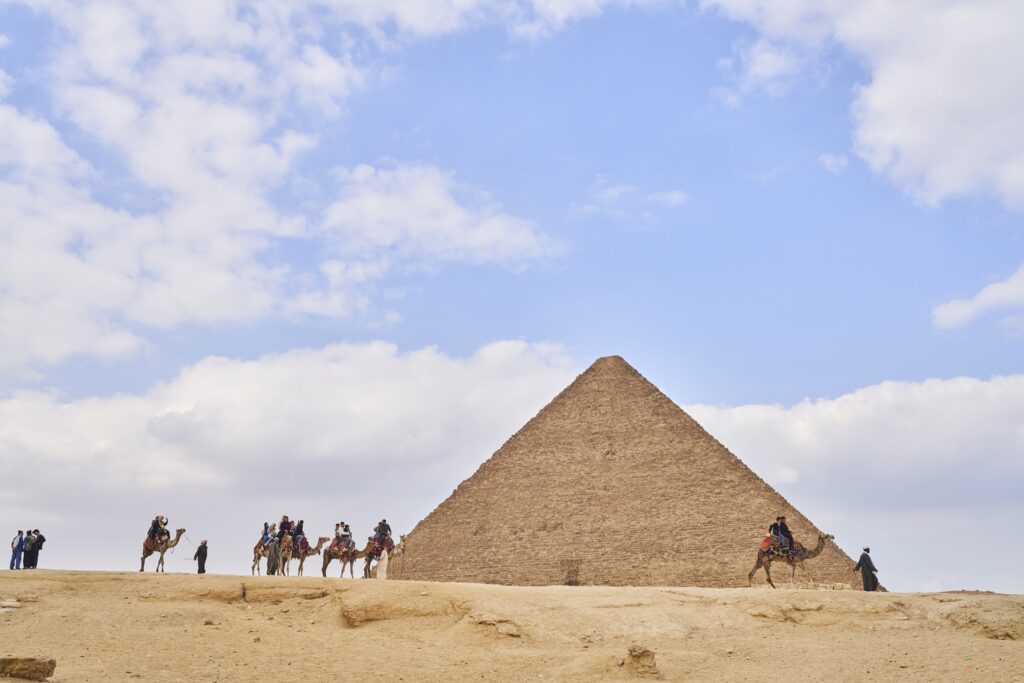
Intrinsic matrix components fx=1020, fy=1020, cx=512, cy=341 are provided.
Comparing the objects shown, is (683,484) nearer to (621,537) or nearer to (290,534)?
(621,537)

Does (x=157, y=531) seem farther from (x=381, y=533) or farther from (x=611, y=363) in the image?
(x=611, y=363)

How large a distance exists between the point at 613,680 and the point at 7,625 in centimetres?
643

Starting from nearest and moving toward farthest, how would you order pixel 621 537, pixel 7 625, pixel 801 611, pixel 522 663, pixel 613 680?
pixel 613 680, pixel 522 663, pixel 7 625, pixel 801 611, pixel 621 537

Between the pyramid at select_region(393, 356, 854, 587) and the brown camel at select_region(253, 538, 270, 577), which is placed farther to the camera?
the pyramid at select_region(393, 356, 854, 587)

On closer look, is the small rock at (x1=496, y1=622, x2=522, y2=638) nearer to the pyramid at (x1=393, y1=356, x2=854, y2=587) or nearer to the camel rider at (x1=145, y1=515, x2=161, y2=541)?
the camel rider at (x1=145, y1=515, x2=161, y2=541)

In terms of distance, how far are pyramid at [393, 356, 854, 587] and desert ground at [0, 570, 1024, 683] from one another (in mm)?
15912

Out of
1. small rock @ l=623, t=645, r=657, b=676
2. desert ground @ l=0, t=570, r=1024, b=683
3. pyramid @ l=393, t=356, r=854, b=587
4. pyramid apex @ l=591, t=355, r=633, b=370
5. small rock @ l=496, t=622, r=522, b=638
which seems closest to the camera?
small rock @ l=623, t=645, r=657, b=676

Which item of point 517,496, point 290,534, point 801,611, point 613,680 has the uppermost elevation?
point 517,496

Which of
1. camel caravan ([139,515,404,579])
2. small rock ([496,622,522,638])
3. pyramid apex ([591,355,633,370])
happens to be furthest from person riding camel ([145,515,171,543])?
pyramid apex ([591,355,633,370])

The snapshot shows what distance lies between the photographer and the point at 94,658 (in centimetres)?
952

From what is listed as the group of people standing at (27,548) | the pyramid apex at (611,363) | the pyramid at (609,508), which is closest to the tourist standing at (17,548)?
the group of people standing at (27,548)

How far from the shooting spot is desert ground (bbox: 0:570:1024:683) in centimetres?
944

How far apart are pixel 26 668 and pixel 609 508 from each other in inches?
1054

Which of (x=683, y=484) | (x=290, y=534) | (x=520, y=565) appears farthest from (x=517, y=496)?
(x=290, y=534)
